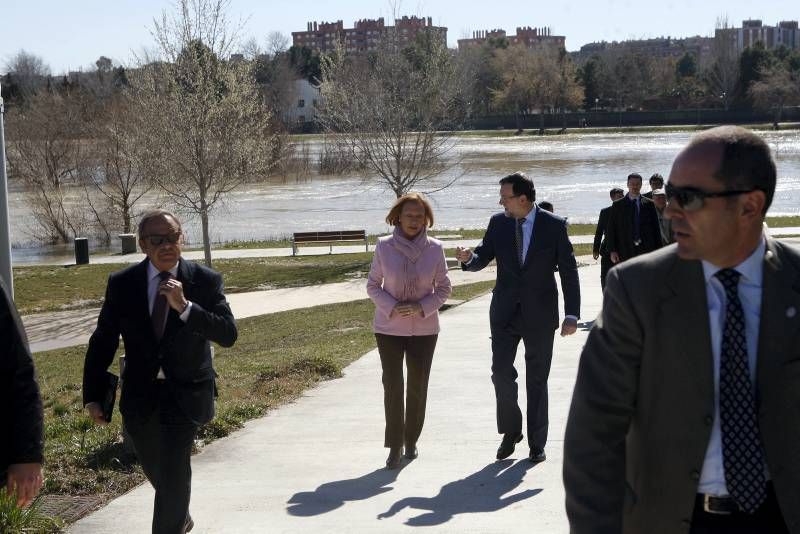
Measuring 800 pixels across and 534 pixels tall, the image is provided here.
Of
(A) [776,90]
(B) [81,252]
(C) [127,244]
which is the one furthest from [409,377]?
(A) [776,90]

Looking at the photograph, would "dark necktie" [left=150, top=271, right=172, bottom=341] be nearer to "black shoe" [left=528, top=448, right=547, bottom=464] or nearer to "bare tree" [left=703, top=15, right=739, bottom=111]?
"black shoe" [left=528, top=448, right=547, bottom=464]

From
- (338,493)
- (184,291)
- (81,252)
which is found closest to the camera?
(184,291)

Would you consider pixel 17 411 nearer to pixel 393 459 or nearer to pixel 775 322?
pixel 775 322

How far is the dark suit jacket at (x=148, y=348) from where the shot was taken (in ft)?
17.5

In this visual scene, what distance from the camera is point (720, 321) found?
9.67 ft

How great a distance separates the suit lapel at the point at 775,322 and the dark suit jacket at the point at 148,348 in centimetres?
302

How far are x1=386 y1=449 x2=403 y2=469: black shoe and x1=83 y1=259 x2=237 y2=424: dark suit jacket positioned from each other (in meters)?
2.31

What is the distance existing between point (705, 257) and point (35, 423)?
2.41 metres

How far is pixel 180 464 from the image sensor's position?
5.31m

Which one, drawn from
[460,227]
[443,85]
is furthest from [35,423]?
[460,227]

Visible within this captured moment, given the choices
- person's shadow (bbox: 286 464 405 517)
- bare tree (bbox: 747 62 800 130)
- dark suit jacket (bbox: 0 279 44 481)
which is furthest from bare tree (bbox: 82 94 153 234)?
bare tree (bbox: 747 62 800 130)

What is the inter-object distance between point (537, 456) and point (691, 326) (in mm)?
4765

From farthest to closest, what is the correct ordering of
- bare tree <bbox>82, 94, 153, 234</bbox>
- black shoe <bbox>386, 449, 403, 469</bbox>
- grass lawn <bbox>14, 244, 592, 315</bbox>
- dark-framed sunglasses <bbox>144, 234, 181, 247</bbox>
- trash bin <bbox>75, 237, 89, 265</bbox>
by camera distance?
1. bare tree <bbox>82, 94, 153, 234</bbox>
2. trash bin <bbox>75, 237, 89, 265</bbox>
3. grass lawn <bbox>14, 244, 592, 315</bbox>
4. black shoe <bbox>386, 449, 403, 469</bbox>
5. dark-framed sunglasses <bbox>144, 234, 181, 247</bbox>

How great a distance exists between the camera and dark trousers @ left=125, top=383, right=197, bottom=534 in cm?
529
